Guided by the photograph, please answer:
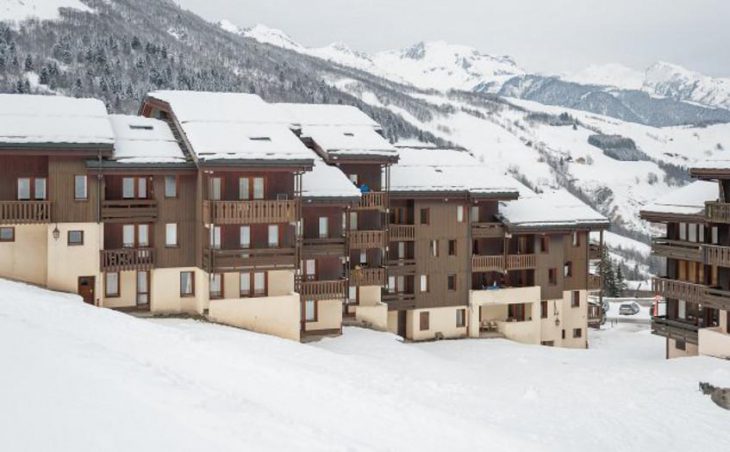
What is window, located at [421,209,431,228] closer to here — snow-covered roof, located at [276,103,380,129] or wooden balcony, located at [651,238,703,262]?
snow-covered roof, located at [276,103,380,129]

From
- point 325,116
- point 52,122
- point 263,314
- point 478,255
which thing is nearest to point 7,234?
point 52,122

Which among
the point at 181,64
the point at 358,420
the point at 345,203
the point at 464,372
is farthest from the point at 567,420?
the point at 181,64

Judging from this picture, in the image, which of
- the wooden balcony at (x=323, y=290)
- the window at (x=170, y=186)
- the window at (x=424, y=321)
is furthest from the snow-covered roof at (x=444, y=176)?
the window at (x=170, y=186)

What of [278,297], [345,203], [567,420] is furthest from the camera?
[345,203]

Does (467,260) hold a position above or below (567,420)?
above

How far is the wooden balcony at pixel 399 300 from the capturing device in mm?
44219

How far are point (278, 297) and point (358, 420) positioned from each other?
17.7 m

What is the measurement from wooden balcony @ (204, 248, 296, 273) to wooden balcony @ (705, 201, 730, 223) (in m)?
21.1

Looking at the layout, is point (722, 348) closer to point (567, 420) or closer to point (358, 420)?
point (567, 420)

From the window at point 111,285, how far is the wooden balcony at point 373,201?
1380 cm

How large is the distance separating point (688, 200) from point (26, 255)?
1347 inches

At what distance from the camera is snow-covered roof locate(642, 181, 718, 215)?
39.6 meters

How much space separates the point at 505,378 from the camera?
33.9 meters

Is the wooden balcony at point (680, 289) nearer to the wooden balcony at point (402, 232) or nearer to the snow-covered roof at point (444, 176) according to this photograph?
the snow-covered roof at point (444, 176)
